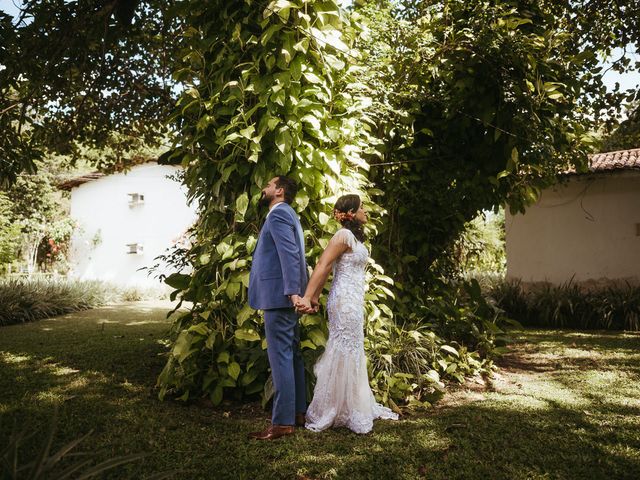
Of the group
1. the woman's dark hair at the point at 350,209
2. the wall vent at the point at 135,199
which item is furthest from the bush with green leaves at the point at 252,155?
the wall vent at the point at 135,199

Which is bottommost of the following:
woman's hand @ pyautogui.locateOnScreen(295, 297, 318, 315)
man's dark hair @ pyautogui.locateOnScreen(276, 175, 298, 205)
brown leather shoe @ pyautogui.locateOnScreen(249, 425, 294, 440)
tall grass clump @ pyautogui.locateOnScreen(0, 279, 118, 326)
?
brown leather shoe @ pyautogui.locateOnScreen(249, 425, 294, 440)

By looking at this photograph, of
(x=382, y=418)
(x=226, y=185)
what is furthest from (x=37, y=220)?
(x=382, y=418)

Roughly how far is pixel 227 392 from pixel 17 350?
4105mm

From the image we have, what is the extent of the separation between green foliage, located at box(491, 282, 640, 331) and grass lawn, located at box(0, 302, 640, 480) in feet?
13.5

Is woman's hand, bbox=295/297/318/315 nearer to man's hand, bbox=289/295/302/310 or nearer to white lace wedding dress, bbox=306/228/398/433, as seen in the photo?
man's hand, bbox=289/295/302/310

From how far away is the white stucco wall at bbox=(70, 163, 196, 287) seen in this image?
69.4 ft

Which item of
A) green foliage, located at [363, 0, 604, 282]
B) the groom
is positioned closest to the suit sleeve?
the groom

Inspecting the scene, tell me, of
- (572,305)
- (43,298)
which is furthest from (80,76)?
(572,305)

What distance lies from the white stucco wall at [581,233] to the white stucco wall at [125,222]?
538 inches

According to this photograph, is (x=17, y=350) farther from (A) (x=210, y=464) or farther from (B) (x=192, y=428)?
(A) (x=210, y=464)

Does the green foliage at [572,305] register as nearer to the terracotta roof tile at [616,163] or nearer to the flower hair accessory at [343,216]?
the terracotta roof tile at [616,163]

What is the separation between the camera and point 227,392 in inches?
180

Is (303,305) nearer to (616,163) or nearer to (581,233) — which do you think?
(616,163)

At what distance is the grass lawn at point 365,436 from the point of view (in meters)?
3.06
